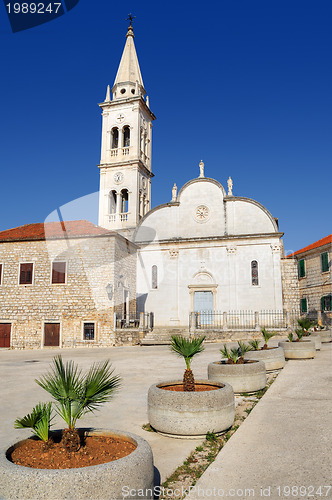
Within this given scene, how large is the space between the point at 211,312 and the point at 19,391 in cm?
2016

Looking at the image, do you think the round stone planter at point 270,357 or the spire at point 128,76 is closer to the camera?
the round stone planter at point 270,357

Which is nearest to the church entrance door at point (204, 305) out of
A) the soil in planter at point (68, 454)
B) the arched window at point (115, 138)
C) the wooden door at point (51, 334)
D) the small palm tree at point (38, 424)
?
the wooden door at point (51, 334)

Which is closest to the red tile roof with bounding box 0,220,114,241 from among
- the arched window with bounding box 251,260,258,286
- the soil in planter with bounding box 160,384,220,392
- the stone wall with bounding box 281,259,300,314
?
the arched window with bounding box 251,260,258,286

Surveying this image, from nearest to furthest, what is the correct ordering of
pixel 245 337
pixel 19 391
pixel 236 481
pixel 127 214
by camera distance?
pixel 236 481 < pixel 19 391 < pixel 245 337 < pixel 127 214

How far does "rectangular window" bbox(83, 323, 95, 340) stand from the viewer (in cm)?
2237

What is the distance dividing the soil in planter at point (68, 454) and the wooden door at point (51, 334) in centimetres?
2027

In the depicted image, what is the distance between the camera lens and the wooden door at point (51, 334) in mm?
22688

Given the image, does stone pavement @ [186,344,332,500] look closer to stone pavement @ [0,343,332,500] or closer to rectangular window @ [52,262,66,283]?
stone pavement @ [0,343,332,500]

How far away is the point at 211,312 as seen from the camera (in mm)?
27516

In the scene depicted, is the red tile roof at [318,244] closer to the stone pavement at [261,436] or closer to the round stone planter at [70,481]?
the stone pavement at [261,436]

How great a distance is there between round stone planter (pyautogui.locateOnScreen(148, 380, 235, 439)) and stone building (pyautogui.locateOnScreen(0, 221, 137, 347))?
17431 millimetres

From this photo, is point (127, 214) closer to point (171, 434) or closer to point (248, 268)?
point (248, 268)

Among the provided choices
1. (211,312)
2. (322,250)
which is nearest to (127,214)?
(211,312)

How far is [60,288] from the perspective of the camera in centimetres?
2320
